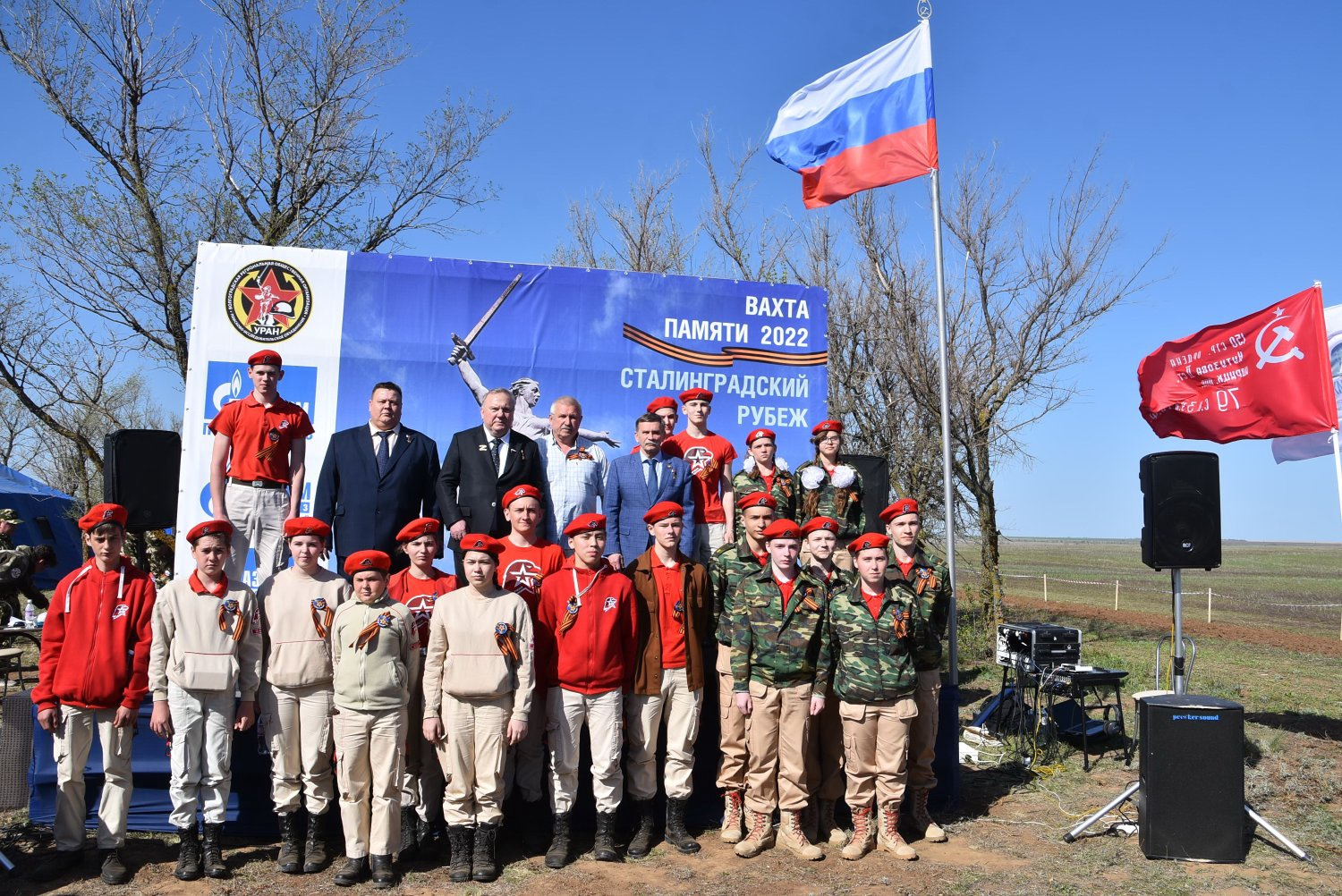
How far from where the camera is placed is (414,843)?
5324 millimetres

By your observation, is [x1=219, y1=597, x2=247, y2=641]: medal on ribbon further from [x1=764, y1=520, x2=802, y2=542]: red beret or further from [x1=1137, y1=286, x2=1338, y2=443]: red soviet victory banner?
[x1=1137, y1=286, x2=1338, y2=443]: red soviet victory banner

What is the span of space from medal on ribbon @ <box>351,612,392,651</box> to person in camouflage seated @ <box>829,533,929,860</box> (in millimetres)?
2364

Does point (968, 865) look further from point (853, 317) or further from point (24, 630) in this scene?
point (853, 317)

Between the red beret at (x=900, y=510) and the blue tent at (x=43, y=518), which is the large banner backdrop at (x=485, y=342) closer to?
the red beret at (x=900, y=510)

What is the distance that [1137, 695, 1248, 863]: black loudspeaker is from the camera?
543 centimetres

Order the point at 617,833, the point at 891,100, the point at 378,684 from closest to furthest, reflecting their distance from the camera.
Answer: the point at 378,684, the point at 617,833, the point at 891,100

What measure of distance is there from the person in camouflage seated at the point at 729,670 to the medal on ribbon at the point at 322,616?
205cm

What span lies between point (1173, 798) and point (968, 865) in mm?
1196

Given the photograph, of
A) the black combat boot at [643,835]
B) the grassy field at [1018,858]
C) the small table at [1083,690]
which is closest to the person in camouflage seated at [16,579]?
the grassy field at [1018,858]

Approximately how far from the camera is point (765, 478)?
21.8 ft

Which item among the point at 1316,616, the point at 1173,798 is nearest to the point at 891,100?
the point at 1173,798

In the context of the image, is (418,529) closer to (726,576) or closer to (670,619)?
(670,619)

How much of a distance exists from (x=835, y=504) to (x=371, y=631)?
3.19 metres

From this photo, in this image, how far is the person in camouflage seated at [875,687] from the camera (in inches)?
213
